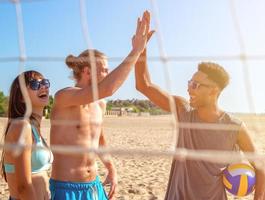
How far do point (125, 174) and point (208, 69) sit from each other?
3.39 m

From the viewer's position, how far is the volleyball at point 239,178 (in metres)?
2.05

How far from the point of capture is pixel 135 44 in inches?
67.9

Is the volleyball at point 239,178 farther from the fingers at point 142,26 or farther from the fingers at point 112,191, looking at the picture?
the fingers at point 142,26

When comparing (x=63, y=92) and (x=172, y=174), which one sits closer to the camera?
(x=63, y=92)

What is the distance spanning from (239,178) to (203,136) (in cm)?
25

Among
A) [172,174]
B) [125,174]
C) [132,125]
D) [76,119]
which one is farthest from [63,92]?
[132,125]

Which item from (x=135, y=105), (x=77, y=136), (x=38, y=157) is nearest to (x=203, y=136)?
(x=77, y=136)

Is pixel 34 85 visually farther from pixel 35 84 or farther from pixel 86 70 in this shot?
pixel 86 70

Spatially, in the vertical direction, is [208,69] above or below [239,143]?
above

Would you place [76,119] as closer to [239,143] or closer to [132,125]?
[239,143]

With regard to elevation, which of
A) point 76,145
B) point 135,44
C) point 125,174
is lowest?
point 125,174

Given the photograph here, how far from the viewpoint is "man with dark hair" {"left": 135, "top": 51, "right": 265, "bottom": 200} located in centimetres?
202

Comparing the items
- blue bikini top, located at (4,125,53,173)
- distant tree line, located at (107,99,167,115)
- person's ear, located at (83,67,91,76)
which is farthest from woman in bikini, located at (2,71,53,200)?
distant tree line, located at (107,99,167,115)

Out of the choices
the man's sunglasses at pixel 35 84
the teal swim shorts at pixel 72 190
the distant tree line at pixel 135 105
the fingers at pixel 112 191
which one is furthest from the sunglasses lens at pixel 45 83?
the distant tree line at pixel 135 105
